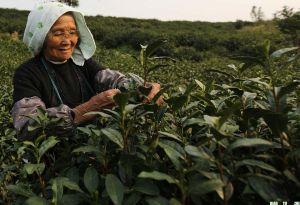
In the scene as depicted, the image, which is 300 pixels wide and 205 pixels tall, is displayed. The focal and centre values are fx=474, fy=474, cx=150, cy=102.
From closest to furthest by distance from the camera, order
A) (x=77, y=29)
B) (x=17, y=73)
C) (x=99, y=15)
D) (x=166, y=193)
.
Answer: (x=166, y=193)
(x=17, y=73)
(x=77, y=29)
(x=99, y=15)

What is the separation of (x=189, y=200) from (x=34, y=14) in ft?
6.84

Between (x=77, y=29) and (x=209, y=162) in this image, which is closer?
(x=209, y=162)

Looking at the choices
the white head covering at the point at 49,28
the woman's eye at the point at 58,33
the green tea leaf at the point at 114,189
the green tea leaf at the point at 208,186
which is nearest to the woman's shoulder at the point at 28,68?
the white head covering at the point at 49,28

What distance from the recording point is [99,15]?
142 feet

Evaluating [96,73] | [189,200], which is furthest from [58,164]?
[96,73]

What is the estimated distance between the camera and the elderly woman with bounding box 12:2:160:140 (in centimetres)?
290

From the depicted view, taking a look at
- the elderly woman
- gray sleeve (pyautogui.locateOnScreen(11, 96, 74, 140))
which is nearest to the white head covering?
the elderly woman

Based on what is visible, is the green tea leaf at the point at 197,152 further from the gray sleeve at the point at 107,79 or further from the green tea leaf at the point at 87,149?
the gray sleeve at the point at 107,79

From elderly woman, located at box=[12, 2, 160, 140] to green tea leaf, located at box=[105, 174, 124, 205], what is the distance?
4.46 feet

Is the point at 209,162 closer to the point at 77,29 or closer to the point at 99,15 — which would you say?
the point at 77,29

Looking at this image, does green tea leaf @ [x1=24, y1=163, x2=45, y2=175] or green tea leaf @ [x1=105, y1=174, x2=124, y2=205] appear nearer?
green tea leaf @ [x1=105, y1=174, x2=124, y2=205]

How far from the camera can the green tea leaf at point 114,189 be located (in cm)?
135

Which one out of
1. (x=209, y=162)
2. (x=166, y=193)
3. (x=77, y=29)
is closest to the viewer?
(x=209, y=162)

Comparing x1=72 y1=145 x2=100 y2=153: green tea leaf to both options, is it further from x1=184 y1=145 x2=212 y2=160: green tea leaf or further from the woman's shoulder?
the woman's shoulder
